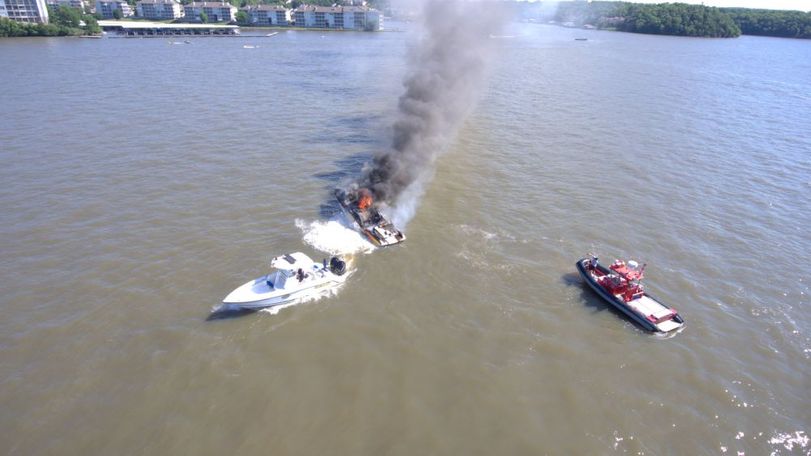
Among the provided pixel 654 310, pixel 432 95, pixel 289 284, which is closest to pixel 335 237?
pixel 289 284

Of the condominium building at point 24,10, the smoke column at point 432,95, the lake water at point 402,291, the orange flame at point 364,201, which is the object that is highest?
the condominium building at point 24,10

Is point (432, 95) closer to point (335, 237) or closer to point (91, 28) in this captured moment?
point (335, 237)

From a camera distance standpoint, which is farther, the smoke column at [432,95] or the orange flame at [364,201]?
the smoke column at [432,95]

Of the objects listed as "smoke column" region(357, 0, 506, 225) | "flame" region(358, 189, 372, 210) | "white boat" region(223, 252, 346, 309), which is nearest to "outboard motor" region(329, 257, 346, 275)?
"white boat" region(223, 252, 346, 309)

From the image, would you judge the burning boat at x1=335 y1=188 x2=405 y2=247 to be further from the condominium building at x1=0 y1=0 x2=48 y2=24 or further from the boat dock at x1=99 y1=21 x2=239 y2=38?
the condominium building at x1=0 y1=0 x2=48 y2=24

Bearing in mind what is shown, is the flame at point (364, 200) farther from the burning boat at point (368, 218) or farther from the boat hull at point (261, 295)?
the boat hull at point (261, 295)

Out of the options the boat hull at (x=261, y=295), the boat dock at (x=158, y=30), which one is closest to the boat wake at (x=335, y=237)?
the boat hull at (x=261, y=295)
